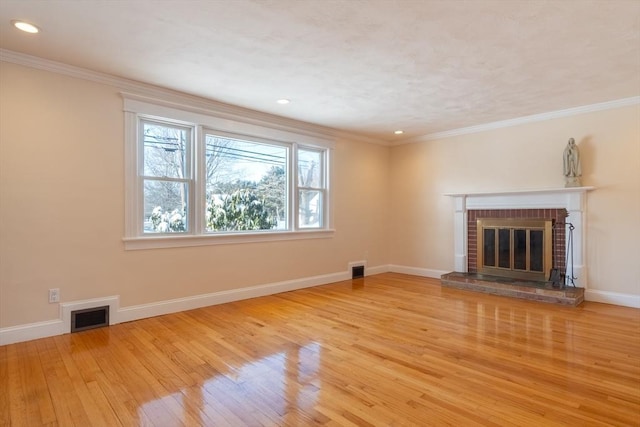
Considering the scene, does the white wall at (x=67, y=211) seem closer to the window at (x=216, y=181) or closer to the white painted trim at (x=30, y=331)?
the white painted trim at (x=30, y=331)

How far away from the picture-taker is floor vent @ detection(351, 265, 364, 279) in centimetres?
597

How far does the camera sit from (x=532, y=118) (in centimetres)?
483

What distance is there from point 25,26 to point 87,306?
2.44m

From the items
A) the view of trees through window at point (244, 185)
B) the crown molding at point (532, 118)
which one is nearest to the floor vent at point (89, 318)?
the view of trees through window at point (244, 185)

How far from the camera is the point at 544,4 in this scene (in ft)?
7.33

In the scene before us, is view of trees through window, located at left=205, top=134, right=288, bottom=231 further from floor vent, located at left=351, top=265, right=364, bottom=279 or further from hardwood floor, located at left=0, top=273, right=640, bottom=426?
floor vent, located at left=351, top=265, right=364, bottom=279

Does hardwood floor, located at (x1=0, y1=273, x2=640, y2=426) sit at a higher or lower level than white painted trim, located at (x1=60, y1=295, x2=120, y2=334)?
lower

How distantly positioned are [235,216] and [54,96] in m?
2.26

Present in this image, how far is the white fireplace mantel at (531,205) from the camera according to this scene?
4.44 metres

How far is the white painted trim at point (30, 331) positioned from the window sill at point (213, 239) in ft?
3.01

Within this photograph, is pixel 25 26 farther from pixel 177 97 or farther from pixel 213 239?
pixel 213 239

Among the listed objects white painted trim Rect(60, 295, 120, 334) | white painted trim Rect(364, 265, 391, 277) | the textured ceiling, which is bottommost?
white painted trim Rect(364, 265, 391, 277)

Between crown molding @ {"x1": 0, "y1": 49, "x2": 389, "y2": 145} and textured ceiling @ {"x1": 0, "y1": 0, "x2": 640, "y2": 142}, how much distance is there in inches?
4.1

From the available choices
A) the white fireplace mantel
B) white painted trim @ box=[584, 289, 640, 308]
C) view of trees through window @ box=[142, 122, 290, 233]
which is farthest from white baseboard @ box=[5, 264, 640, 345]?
view of trees through window @ box=[142, 122, 290, 233]
